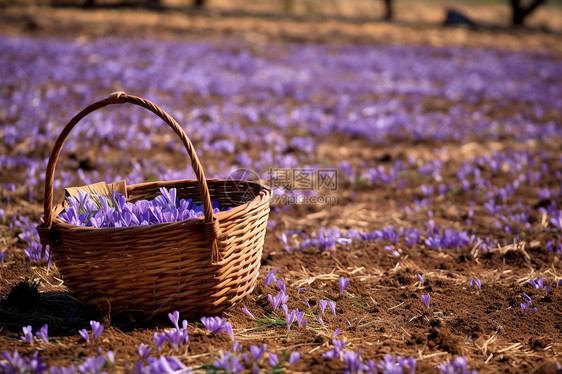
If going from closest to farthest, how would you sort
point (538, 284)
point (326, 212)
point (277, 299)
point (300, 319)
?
point (300, 319) < point (277, 299) < point (538, 284) < point (326, 212)

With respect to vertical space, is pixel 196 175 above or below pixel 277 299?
above

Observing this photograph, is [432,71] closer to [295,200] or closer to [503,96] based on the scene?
[503,96]

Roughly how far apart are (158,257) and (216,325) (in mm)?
434

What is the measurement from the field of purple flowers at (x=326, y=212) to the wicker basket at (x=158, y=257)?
144mm

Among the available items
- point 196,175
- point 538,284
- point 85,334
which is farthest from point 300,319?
point 538,284

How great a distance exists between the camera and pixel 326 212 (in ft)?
15.1

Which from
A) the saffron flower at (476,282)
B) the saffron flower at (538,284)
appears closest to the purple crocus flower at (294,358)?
the saffron flower at (476,282)

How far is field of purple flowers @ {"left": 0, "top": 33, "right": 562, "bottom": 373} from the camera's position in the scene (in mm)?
2322

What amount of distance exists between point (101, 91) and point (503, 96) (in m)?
8.39

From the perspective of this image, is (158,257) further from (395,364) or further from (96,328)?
(395,364)

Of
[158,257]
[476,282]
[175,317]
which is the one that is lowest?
[476,282]

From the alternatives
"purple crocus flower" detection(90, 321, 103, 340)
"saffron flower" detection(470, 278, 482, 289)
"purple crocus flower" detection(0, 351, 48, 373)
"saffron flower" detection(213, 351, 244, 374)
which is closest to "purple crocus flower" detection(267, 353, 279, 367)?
"saffron flower" detection(213, 351, 244, 374)

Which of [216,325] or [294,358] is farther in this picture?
[216,325]

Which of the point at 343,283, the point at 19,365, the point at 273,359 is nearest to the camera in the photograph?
the point at 19,365
